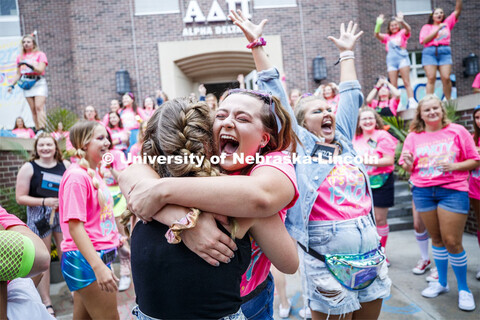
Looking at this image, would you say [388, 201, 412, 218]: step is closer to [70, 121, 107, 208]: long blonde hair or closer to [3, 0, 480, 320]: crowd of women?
[3, 0, 480, 320]: crowd of women

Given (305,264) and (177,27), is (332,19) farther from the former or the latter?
(305,264)

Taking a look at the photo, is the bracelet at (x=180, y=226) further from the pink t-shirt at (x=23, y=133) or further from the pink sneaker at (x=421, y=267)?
the pink t-shirt at (x=23, y=133)

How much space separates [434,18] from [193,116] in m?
7.82

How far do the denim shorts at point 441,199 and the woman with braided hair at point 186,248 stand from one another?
109 inches

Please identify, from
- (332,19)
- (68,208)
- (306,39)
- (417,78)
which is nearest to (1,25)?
(306,39)

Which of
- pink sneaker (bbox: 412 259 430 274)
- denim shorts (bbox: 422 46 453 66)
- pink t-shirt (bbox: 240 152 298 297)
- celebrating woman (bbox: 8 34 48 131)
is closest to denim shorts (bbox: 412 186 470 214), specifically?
pink sneaker (bbox: 412 259 430 274)

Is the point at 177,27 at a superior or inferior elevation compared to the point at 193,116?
superior

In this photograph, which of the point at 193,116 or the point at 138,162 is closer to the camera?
the point at 193,116

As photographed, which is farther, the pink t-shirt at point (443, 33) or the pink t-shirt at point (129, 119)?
the pink t-shirt at point (129, 119)

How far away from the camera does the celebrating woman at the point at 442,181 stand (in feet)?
10.8

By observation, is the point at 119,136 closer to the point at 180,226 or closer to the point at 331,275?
the point at 331,275

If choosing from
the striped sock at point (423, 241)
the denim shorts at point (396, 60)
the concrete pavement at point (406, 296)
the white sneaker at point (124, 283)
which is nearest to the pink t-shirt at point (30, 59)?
the concrete pavement at point (406, 296)

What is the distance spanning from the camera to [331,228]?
80.3 inches

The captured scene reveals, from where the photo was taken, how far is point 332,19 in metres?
11.2
